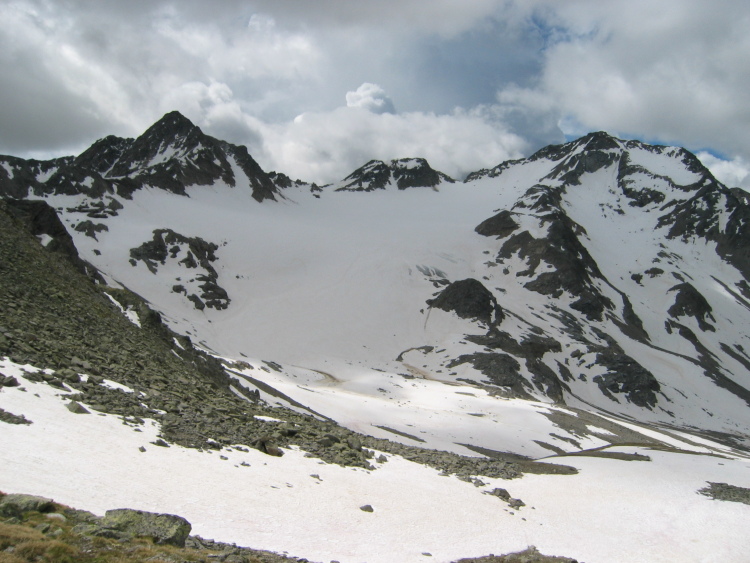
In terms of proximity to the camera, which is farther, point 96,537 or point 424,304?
point 424,304

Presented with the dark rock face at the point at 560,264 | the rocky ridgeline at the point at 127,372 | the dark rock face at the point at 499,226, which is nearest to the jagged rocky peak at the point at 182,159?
the dark rock face at the point at 499,226

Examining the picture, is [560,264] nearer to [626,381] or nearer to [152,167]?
[626,381]

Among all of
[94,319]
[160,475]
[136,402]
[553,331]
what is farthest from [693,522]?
[553,331]

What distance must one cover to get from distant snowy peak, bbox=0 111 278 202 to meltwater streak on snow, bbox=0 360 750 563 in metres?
105

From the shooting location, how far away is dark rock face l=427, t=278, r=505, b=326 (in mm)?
95606

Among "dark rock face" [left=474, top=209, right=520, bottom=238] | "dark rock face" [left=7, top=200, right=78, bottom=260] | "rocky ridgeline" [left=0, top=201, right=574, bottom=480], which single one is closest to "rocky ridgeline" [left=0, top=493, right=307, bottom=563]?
"rocky ridgeline" [left=0, top=201, right=574, bottom=480]

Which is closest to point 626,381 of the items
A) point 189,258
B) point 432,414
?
point 432,414

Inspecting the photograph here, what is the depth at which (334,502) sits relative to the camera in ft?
50.6

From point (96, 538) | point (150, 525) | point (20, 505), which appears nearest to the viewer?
point (96, 538)

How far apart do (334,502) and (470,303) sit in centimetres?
8457

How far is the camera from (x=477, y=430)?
41.5 metres

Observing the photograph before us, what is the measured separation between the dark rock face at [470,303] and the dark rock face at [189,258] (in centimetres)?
4330

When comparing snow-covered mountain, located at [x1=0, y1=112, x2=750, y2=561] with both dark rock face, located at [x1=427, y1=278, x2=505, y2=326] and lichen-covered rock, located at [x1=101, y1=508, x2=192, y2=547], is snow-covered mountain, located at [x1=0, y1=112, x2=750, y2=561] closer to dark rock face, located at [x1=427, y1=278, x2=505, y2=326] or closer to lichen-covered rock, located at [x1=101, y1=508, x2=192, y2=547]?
dark rock face, located at [x1=427, y1=278, x2=505, y2=326]

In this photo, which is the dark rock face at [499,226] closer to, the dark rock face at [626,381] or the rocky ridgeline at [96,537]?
the dark rock face at [626,381]
